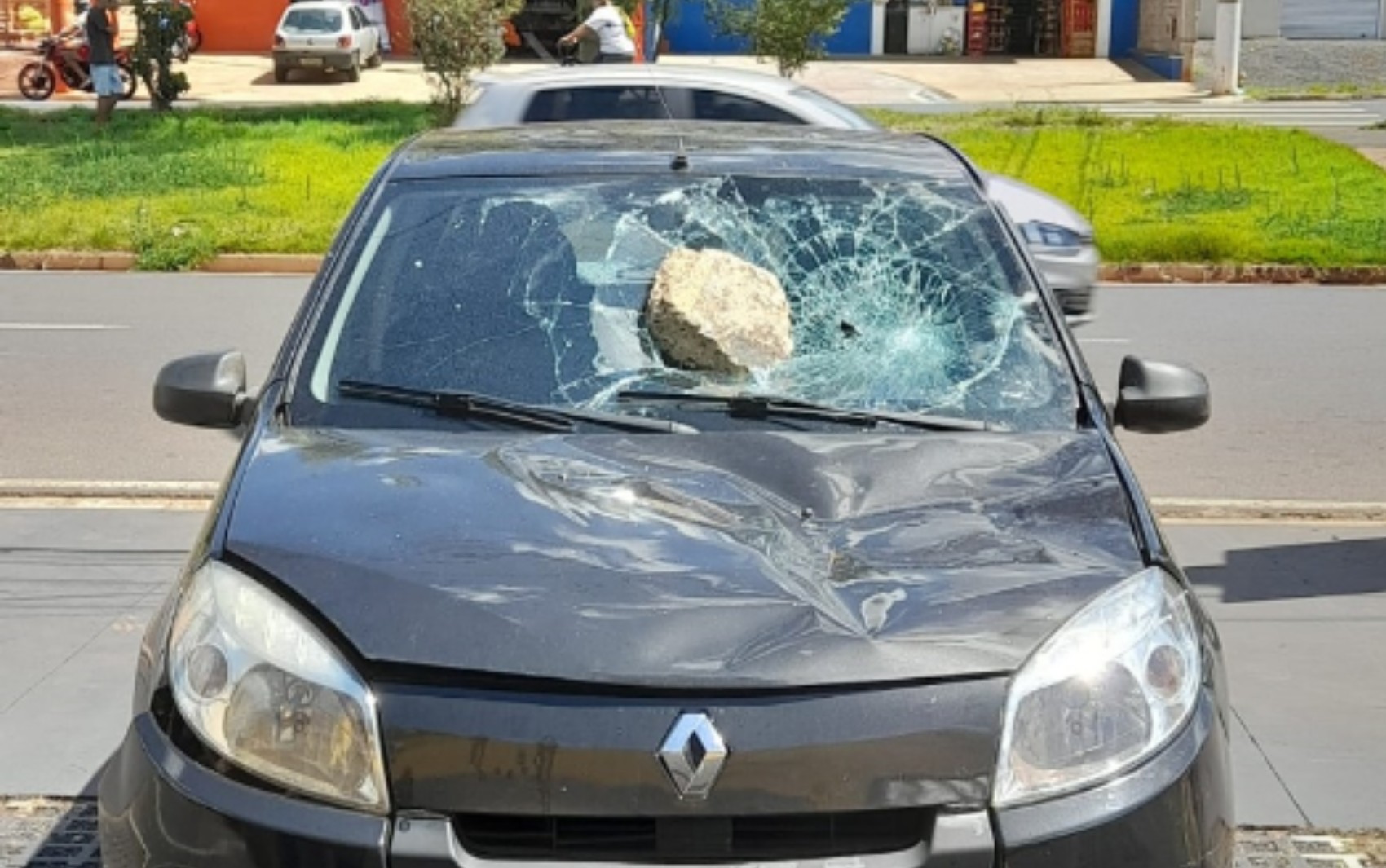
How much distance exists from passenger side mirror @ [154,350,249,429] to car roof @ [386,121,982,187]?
0.67 metres

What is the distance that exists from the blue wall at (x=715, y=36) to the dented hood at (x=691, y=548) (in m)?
41.4

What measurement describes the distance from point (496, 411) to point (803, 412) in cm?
63

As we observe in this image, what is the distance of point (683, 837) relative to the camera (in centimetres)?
272

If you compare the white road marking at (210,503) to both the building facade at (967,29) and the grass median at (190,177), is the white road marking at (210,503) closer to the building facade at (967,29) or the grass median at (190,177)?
the grass median at (190,177)

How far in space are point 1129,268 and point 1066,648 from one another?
40.3ft

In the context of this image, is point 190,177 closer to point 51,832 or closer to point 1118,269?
point 1118,269

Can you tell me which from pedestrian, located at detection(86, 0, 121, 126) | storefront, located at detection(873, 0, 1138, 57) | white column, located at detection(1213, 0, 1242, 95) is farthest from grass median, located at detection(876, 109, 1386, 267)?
storefront, located at detection(873, 0, 1138, 57)

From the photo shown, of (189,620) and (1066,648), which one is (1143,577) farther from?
(189,620)

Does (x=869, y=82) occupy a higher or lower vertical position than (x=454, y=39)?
lower

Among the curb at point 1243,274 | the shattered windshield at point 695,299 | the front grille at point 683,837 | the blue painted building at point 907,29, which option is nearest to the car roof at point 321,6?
the blue painted building at point 907,29

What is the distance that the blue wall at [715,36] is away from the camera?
44.9 metres

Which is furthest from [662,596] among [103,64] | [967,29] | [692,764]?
[967,29]

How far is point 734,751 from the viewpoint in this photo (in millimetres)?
2709

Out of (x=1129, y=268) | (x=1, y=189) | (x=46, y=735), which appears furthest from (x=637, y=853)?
(x=1, y=189)
